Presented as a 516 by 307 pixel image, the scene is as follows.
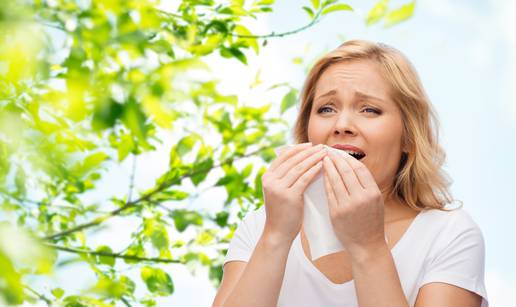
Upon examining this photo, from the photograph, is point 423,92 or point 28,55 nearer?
point 28,55

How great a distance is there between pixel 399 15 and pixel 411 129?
0.40m

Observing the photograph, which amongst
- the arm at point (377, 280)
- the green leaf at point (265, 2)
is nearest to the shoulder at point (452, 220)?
the arm at point (377, 280)

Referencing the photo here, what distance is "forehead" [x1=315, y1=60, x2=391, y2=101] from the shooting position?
1833 mm

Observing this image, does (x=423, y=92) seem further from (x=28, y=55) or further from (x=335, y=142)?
(x=28, y=55)

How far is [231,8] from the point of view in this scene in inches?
81.7

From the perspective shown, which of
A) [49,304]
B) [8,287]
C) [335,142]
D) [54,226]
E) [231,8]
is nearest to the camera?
[8,287]

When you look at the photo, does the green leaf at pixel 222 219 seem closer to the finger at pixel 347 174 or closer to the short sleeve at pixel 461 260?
the finger at pixel 347 174

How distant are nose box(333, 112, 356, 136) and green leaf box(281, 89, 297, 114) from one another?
0.23 metres

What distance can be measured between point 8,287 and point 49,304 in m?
1.42

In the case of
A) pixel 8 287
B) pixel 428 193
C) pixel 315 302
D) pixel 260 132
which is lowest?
pixel 8 287

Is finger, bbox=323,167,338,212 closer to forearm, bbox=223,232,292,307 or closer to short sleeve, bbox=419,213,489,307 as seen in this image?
forearm, bbox=223,232,292,307

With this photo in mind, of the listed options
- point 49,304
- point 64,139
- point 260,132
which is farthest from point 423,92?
point 49,304

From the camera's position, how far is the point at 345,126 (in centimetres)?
175

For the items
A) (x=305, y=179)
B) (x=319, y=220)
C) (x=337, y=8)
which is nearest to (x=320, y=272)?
(x=319, y=220)
